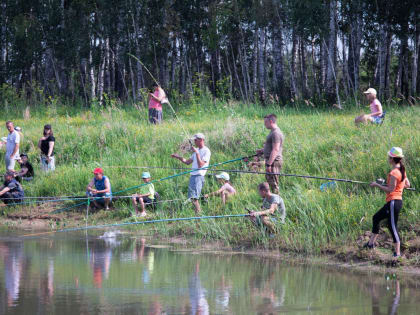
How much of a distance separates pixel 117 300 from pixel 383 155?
5.50 metres

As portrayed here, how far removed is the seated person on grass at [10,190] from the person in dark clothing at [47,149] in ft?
3.84

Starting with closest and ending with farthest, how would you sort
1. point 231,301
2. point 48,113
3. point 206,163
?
point 231,301, point 206,163, point 48,113

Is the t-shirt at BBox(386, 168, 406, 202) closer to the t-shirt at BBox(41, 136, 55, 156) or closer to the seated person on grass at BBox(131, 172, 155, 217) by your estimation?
the seated person on grass at BBox(131, 172, 155, 217)

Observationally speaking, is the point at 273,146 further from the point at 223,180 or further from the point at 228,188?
the point at 223,180

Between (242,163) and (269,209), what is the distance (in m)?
3.70

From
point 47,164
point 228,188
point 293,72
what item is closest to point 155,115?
point 47,164

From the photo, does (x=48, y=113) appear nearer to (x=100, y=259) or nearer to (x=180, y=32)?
(x=180, y=32)

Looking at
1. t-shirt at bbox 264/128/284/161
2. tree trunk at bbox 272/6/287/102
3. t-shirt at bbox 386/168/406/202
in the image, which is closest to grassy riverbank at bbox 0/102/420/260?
t-shirt at bbox 264/128/284/161

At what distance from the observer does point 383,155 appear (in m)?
10.4

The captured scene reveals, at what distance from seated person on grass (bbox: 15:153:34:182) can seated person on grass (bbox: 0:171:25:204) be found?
2.36 feet

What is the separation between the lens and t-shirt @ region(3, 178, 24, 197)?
13.7 meters

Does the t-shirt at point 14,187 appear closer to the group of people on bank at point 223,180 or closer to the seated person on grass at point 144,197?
the group of people on bank at point 223,180

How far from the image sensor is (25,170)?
14586 millimetres

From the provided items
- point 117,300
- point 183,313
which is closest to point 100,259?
point 117,300
